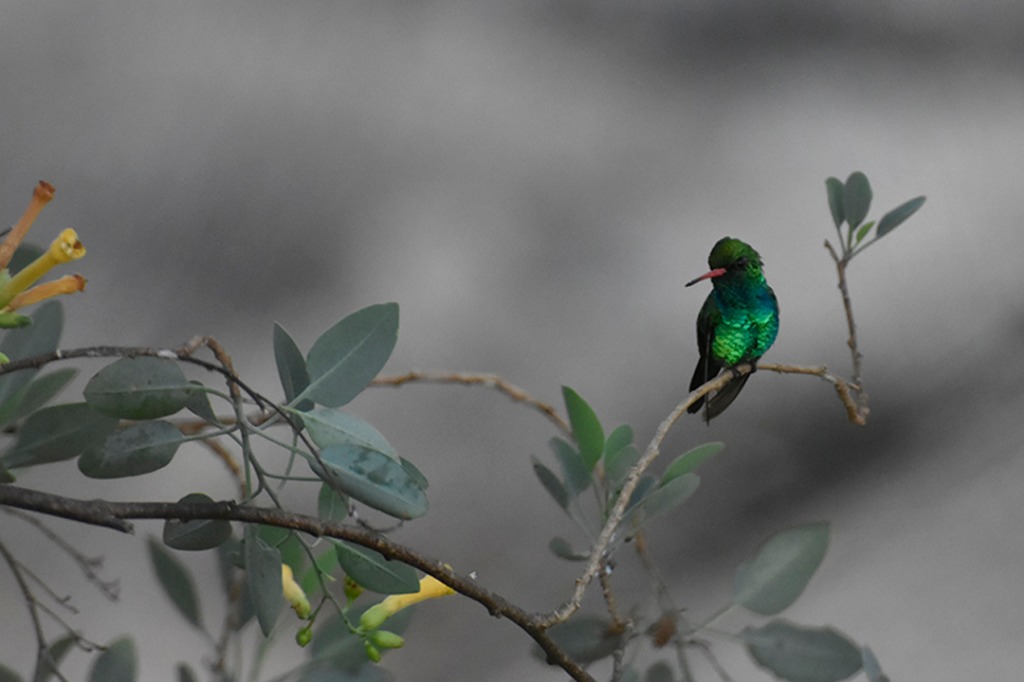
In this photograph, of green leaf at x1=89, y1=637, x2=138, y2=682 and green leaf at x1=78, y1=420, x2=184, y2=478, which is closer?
green leaf at x1=78, y1=420, x2=184, y2=478

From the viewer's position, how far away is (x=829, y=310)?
137cm

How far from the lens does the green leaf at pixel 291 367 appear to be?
401 mm

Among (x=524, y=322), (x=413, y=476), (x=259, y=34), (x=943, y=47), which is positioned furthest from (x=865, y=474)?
(x=413, y=476)

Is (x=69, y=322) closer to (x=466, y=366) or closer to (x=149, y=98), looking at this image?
(x=149, y=98)

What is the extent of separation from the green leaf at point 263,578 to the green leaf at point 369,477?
41 millimetres

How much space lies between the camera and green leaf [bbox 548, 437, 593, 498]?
57cm

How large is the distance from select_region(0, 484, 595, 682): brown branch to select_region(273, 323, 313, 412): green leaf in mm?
45

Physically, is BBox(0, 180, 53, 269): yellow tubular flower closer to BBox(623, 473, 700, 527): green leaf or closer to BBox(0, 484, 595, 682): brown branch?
BBox(0, 484, 595, 682): brown branch

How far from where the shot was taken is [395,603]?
0.55 meters

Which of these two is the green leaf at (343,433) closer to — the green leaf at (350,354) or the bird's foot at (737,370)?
the green leaf at (350,354)

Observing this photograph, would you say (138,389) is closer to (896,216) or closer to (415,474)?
(415,474)

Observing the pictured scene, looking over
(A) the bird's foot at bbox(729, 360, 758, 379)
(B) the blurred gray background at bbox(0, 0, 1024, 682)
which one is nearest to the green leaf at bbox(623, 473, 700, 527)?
(A) the bird's foot at bbox(729, 360, 758, 379)

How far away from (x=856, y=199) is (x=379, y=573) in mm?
324

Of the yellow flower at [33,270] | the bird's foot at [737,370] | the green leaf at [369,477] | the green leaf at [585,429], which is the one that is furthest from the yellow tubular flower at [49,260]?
the bird's foot at [737,370]
